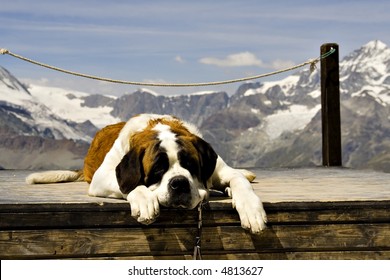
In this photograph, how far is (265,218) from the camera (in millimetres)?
4961

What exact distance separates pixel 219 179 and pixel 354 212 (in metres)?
1.17

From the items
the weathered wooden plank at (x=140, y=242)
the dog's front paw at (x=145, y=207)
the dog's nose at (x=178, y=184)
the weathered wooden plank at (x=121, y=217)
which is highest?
the dog's nose at (x=178, y=184)

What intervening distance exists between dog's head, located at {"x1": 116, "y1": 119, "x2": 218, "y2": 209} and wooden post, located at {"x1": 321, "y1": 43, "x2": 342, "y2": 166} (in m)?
5.05

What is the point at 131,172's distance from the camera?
524 cm

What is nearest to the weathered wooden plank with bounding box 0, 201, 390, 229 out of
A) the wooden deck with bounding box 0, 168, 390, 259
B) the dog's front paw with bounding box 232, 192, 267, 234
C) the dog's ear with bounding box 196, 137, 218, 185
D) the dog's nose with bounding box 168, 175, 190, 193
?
the wooden deck with bounding box 0, 168, 390, 259

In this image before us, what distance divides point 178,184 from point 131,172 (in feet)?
1.78

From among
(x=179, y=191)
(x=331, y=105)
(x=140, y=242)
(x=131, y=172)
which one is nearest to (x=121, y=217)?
(x=140, y=242)

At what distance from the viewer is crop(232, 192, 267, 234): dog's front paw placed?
16.2 feet

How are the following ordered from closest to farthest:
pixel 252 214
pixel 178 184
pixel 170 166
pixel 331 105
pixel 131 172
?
pixel 178 184, pixel 252 214, pixel 170 166, pixel 131 172, pixel 331 105

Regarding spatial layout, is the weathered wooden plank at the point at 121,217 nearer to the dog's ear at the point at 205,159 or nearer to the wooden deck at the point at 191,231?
the wooden deck at the point at 191,231

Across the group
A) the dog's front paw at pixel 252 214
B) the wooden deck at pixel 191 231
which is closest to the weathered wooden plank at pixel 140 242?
the wooden deck at pixel 191 231

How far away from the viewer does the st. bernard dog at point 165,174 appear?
489 cm

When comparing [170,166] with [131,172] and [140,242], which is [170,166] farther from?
[140,242]
